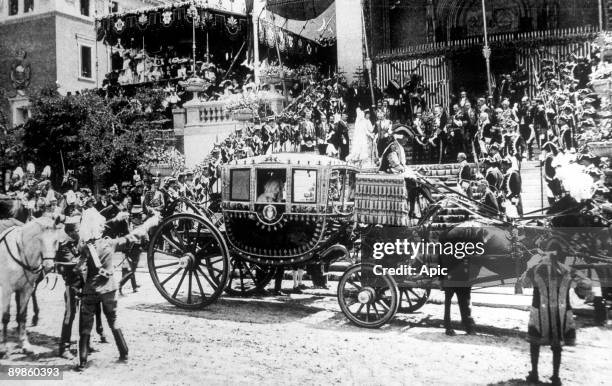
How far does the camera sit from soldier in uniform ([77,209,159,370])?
4.87 m

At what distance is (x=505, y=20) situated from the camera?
1914 cm

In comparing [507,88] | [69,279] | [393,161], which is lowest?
[69,279]

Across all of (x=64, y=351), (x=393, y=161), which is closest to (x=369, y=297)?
(x=393, y=161)

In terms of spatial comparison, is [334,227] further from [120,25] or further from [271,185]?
[120,25]

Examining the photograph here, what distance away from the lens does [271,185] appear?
6746 millimetres

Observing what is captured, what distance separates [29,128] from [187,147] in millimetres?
3797

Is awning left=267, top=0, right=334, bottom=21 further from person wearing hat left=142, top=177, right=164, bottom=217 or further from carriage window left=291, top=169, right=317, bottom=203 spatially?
carriage window left=291, top=169, right=317, bottom=203

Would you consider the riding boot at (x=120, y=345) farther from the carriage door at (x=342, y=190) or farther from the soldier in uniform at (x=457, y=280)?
the soldier in uniform at (x=457, y=280)

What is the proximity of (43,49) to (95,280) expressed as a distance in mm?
11037

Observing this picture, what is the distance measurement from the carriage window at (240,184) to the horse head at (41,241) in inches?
80.4

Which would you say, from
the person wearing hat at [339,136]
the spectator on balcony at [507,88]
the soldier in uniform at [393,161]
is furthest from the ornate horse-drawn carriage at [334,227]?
the spectator on balcony at [507,88]

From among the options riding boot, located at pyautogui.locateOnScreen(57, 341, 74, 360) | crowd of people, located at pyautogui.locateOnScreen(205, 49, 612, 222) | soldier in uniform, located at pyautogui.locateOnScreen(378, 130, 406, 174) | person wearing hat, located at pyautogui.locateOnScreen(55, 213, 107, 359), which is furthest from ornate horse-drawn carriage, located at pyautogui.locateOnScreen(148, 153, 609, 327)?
crowd of people, located at pyautogui.locateOnScreen(205, 49, 612, 222)

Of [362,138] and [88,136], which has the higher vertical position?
→ [88,136]

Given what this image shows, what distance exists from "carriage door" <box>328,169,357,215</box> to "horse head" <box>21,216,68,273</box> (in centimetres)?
297
